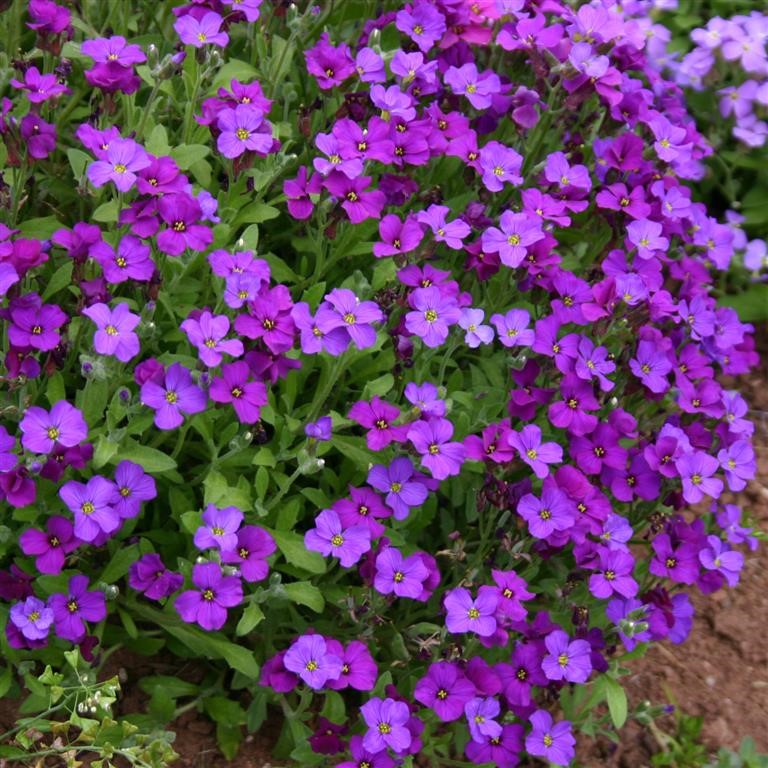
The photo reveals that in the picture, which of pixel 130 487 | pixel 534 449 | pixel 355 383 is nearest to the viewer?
pixel 130 487

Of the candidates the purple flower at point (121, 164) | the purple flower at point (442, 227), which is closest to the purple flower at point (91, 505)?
the purple flower at point (121, 164)

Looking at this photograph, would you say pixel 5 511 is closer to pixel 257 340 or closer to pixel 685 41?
pixel 257 340

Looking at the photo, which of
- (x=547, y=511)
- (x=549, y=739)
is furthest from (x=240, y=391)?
(x=549, y=739)

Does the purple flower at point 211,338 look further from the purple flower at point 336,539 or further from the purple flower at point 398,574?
the purple flower at point 398,574

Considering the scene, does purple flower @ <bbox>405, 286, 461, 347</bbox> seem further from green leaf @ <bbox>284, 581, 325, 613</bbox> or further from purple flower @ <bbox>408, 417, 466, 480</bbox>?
green leaf @ <bbox>284, 581, 325, 613</bbox>

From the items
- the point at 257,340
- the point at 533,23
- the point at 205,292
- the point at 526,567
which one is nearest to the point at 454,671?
the point at 526,567

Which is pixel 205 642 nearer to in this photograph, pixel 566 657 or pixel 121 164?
pixel 566 657
